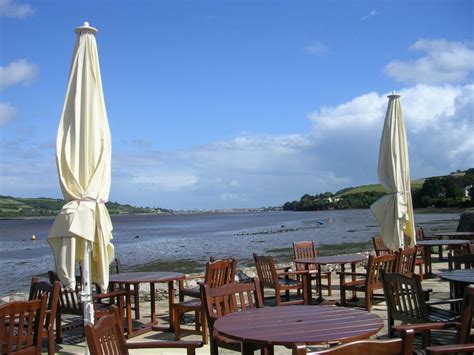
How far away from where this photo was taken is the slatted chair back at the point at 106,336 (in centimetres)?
300

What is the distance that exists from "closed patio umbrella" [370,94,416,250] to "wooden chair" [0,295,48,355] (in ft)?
19.4

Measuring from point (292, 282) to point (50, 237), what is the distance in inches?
163

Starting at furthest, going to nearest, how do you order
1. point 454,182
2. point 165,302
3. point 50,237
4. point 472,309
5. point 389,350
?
point 454,182
point 165,302
point 50,237
point 472,309
point 389,350

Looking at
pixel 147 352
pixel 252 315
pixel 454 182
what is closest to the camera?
pixel 252 315

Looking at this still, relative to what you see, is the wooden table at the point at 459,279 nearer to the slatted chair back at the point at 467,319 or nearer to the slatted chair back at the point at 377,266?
the slatted chair back at the point at 377,266

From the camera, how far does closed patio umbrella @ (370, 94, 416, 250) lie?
29.3ft

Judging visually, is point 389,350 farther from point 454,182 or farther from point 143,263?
point 454,182

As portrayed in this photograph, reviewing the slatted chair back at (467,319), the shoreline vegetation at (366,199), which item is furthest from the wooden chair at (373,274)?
the shoreline vegetation at (366,199)

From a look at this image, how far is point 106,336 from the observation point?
3.32m

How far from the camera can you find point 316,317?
3998 mm

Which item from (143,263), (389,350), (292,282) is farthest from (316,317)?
(143,263)

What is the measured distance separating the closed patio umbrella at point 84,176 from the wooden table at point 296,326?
2161 mm

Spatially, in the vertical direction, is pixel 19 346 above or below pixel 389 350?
below

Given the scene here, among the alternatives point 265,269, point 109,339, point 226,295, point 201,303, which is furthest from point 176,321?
point 109,339
